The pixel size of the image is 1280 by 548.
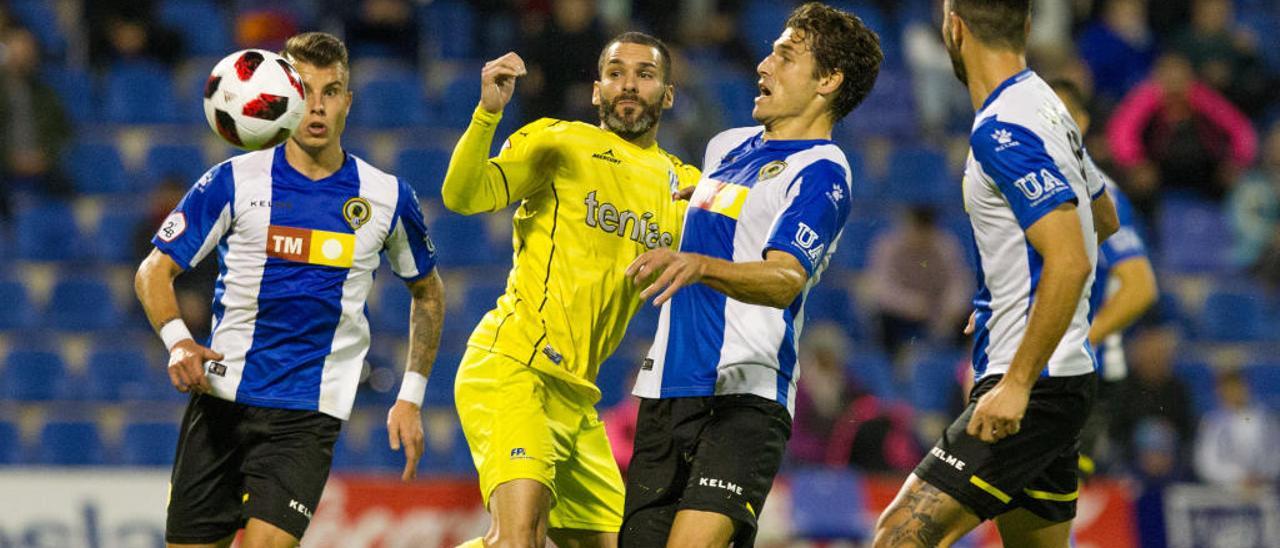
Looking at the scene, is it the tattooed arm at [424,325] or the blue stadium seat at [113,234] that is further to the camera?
the blue stadium seat at [113,234]

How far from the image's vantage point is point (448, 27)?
574 inches

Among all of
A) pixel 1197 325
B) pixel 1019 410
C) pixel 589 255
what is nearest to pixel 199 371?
pixel 589 255

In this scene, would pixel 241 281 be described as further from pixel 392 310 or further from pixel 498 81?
pixel 392 310

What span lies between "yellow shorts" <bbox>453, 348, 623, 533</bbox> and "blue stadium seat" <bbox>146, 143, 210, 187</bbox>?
7.82 m

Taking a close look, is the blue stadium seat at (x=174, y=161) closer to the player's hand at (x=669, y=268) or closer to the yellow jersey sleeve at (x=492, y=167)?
the yellow jersey sleeve at (x=492, y=167)

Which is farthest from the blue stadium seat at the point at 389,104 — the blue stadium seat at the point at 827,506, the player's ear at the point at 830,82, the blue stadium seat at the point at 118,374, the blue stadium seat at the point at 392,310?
the player's ear at the point at 830,82

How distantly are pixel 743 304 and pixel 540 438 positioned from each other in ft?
3.02

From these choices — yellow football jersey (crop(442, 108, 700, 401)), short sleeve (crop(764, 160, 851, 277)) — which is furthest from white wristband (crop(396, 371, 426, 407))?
short sleeve (crop(764, 160, 851, 277))

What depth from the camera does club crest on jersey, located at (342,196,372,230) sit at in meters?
6.41

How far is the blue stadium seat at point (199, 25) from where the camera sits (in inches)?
579

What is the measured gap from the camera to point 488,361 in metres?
6.35

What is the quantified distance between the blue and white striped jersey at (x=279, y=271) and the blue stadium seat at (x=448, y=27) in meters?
8.24

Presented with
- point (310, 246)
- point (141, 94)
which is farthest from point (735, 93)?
point (310, 246)

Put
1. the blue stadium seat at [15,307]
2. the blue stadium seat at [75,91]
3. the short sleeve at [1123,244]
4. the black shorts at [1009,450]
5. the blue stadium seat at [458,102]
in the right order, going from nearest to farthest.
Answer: the black shorts at [1009,450]
the short sleeve at [1123,244]
the blue stadium seat at [15,307]
the blue stadium seat at [458,102]
the blue stadium seat at [75,91]
